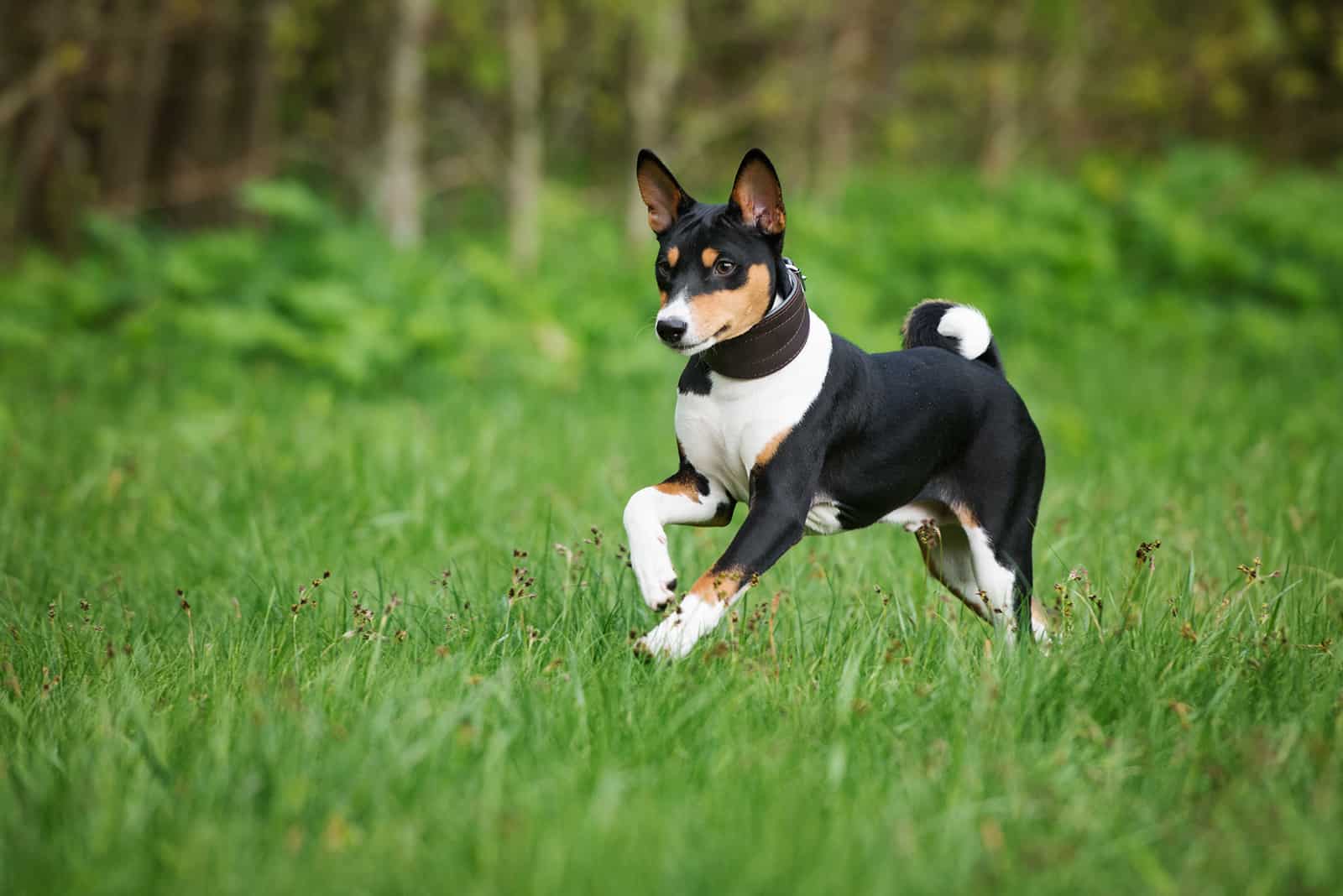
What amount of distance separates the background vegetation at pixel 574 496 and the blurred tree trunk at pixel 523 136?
2.2 inches

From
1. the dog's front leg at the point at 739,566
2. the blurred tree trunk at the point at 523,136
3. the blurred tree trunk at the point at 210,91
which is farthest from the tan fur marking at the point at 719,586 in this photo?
the blurred tree trunk at the point at 210,91

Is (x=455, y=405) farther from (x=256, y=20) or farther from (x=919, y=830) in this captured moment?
(x=256, y=20)

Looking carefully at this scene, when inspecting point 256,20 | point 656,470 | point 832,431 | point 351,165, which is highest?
Result: point 256,20

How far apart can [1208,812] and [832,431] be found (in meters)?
1.24

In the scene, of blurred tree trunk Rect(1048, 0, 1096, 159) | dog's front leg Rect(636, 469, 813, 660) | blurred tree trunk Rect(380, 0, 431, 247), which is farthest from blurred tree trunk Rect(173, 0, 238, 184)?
dog's front leg Rect(636, 469, 813, 660)

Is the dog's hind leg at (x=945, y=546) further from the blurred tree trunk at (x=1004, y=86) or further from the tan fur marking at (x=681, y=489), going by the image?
the blurred tree trunk at (x=1004, y=86)

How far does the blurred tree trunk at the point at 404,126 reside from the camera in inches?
401

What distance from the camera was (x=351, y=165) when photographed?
12.4m

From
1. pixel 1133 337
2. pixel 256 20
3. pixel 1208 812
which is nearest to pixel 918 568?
pixel 1208 812

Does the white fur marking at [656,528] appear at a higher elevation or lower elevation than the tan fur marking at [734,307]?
lower

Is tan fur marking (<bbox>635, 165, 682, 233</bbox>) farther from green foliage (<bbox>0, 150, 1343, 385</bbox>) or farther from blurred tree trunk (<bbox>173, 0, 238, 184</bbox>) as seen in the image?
blurred tree trunk (<bbox>173, 0, 238, 184</bbox>)

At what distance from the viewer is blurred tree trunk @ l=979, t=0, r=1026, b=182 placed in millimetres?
16141

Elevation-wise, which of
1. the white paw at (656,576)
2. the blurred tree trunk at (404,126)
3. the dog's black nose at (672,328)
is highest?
the blurred tree trunk at (404,126)

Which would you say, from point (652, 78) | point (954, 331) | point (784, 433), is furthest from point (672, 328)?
point (652, 78)
